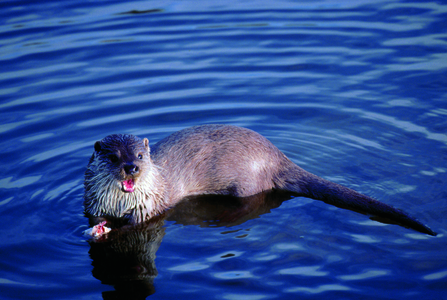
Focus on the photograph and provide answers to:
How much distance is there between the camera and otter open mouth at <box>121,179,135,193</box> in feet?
12.5

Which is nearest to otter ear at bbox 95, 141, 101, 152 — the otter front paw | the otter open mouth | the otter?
the otter

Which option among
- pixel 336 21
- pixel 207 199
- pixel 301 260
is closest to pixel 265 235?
pixel 301 260

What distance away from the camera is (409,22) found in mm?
7848

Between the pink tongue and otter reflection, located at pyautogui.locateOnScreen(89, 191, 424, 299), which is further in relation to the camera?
the pink tongue

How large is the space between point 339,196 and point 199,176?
114cm

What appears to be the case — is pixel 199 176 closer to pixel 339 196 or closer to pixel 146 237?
pixel 146 237

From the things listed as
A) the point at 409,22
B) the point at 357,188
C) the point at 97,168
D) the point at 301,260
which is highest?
the point at 409,22

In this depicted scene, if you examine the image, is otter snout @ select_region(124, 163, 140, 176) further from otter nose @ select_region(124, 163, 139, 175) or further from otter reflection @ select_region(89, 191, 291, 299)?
otter reflection @ select_region(89, 191, 291, 299)

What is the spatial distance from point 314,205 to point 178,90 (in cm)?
279

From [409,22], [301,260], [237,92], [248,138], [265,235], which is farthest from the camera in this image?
[409,22]

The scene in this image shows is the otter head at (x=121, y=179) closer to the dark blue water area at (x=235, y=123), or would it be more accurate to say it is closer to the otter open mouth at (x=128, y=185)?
the otter open mouth at (x=128, y=185)

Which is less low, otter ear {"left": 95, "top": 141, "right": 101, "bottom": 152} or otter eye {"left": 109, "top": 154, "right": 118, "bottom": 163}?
otter ear {"left": 95, "top": 141, "right": 101, "bottom": 152}

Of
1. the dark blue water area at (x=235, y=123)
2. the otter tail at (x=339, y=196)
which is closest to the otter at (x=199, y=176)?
the otter tail at (x=339, y=196)

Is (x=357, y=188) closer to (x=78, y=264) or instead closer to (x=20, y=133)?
(x=78, y=264)
